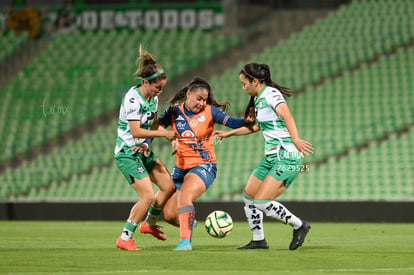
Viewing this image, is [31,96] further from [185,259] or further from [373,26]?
[185,259]

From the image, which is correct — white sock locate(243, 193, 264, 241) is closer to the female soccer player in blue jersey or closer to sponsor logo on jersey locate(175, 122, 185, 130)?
the female soccer player in blue jersey

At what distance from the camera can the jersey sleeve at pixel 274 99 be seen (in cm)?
984

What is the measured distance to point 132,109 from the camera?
9.99m

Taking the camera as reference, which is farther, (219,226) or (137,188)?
(219,226)

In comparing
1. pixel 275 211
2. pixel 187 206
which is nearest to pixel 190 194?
pixel 187 206

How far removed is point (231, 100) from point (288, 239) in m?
11.9

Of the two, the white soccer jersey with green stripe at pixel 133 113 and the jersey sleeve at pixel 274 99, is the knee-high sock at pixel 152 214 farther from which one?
the jersey sleeve at pixel 274 99

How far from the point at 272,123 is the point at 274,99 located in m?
0.30

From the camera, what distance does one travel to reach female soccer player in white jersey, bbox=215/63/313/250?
32.3 ft

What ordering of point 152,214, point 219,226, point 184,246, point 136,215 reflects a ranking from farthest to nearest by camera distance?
point 152,214 → point 219,226 → point 136,215 → point 184,246

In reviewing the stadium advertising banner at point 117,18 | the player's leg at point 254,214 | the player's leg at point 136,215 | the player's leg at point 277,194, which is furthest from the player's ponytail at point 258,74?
the stadium advertising banner at point 117,18

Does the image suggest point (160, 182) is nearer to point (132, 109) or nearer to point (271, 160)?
point (132, 109)

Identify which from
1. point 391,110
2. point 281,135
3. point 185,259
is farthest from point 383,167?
point 185,259

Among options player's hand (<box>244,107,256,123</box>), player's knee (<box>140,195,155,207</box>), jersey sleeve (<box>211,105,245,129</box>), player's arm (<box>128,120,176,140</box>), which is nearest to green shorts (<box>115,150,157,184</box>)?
player's knee (<box>140,195,155,207</box>)
